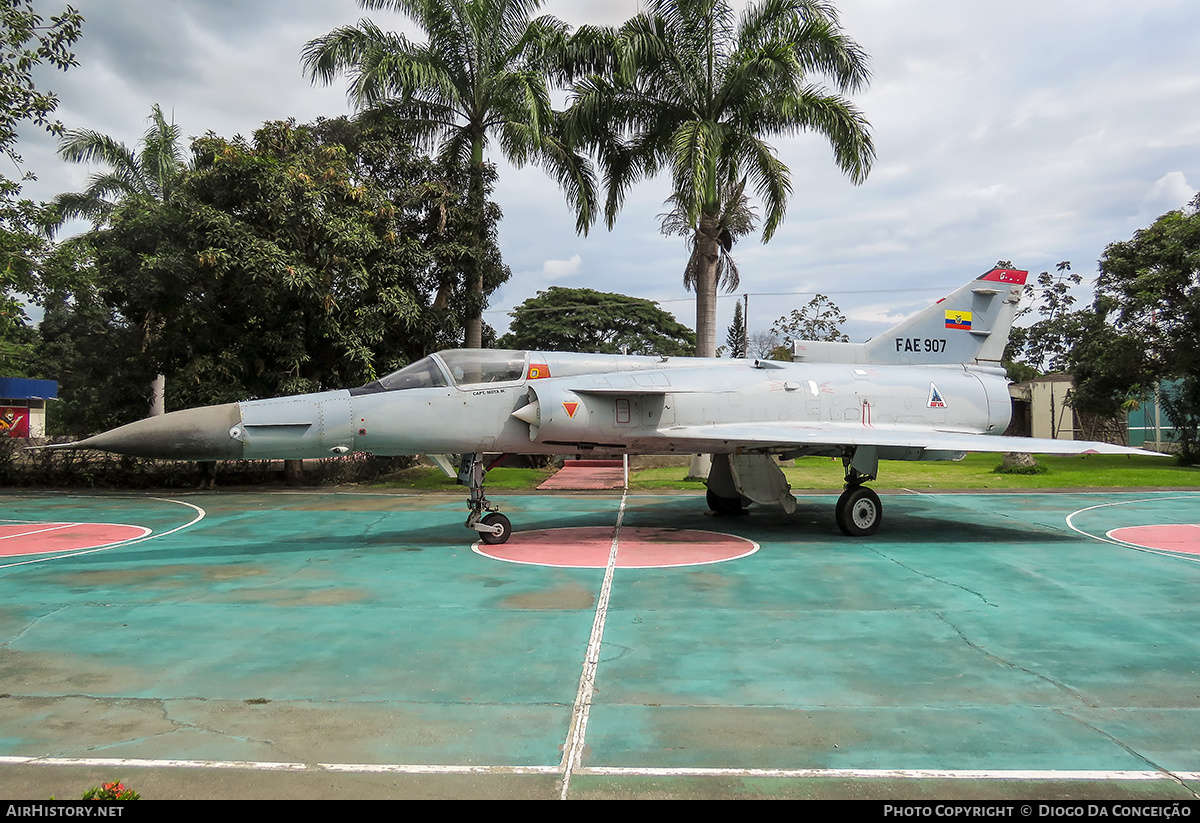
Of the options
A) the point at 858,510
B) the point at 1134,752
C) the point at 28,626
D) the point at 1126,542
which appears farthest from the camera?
the point at 858,510

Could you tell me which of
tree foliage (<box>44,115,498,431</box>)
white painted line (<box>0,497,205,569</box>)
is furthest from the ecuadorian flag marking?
white painted line (<box>0,497,205,569</box>)

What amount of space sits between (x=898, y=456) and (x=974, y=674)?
277 inches

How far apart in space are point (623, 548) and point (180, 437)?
19.9 feet

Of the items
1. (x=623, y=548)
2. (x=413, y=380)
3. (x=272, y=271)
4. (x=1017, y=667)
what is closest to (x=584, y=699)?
(x=1017, y=667)

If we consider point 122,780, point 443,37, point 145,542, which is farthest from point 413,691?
point 443,37

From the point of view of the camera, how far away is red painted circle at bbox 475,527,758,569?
31.4 feet

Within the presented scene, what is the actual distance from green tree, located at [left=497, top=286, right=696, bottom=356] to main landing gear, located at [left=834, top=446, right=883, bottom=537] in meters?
33.9

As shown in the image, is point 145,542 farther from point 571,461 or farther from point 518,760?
point 571,461

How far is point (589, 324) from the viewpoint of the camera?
46.2m

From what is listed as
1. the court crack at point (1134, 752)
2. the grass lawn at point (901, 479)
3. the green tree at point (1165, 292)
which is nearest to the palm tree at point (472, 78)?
the grass lawn at point (901, 479)

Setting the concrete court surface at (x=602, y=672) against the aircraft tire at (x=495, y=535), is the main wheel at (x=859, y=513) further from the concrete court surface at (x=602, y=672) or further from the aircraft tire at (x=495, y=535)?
the aircraft tire at (x=495, y=535)

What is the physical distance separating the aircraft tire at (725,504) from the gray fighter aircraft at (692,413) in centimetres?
2

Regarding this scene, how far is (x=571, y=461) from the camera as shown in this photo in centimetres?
2727

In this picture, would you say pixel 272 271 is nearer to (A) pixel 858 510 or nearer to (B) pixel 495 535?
(B) pixel 495 535
